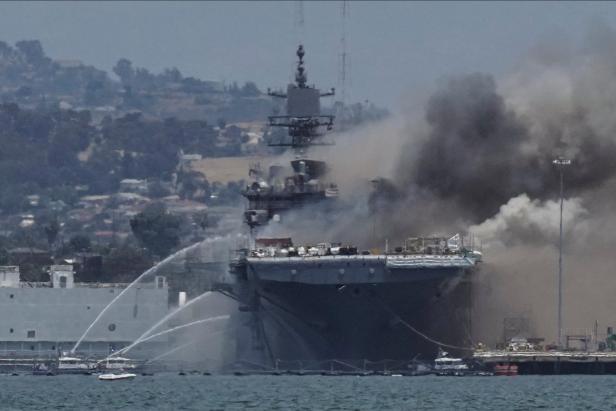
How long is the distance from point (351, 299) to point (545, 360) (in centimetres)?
1062

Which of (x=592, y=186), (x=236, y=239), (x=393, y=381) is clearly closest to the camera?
(x=393, y=381)

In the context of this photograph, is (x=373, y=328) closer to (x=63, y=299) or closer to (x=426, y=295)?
(x=426, y=295)

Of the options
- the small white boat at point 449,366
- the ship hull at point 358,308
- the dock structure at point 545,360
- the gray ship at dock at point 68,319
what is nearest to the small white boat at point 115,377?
the ship hull at point 358,308

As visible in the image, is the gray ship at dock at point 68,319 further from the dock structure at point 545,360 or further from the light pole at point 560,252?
the dock structure at point 545,360

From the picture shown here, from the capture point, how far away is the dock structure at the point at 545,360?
12825 centimetres

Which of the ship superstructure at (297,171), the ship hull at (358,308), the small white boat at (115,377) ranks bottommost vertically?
the small white boat at (115,377)

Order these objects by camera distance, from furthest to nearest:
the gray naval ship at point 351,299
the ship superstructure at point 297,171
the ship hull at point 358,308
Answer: the ship superstructure at point 297,171 < the ship hull at point 358,308 < the gray naval ship at point 351,299

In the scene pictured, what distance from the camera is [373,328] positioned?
127500 mm

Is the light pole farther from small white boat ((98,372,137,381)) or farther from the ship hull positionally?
small white boat ((98,372,137,381))

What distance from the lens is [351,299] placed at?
126 meters

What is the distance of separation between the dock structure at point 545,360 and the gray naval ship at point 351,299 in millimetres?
2358

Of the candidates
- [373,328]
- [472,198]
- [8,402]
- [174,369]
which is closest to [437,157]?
[472,198]

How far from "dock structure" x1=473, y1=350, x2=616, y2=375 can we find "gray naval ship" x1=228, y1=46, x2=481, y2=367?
2.36 meters

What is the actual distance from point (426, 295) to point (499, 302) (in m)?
6.88
